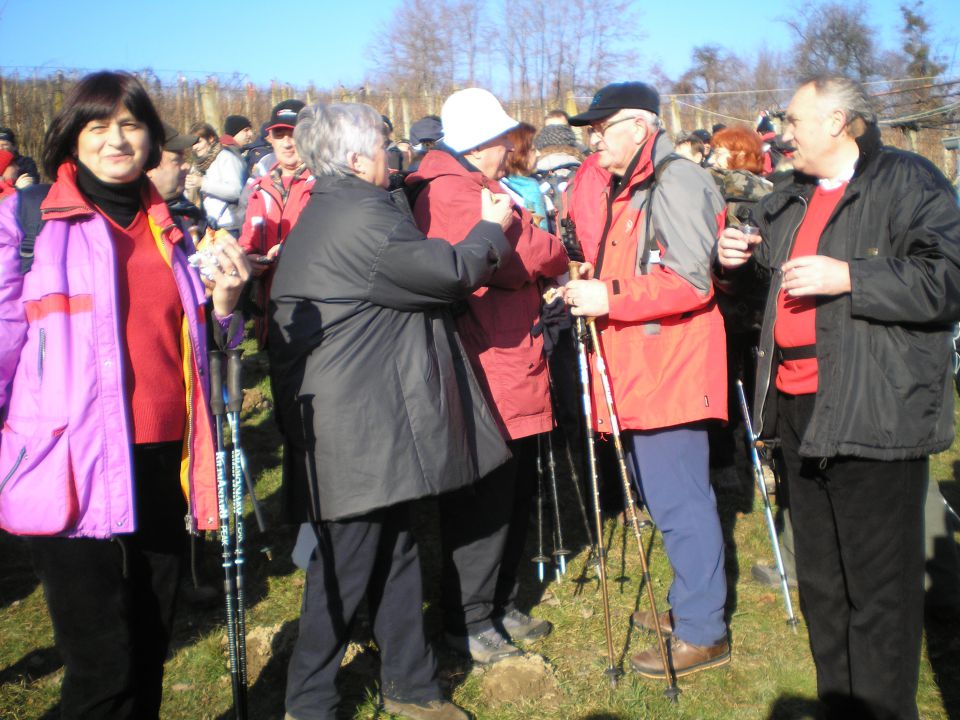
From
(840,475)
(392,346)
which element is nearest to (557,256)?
(392,346)


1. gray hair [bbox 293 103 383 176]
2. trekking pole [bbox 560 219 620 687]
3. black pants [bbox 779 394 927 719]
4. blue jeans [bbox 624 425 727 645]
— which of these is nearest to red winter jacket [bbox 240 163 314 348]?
gray hair [bbox 293 103 383 176]

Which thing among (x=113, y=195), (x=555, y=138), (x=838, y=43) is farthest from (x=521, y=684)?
(x=838, y=43)

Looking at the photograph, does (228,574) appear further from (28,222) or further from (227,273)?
(28,222)

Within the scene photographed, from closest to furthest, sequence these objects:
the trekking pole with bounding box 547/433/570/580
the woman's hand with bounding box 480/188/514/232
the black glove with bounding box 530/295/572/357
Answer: the woman's hand with bounding box 480/188/514/232
the trekking pole with bounding box 547/433/570/580
the black glove with bounding box 530/295/572/357

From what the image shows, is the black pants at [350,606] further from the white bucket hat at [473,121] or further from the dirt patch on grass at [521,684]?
the white bucket hat at [473,121]

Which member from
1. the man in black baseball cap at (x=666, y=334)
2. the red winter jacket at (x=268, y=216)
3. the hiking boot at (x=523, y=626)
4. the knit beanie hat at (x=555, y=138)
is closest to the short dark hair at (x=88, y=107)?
the red winter jacket at (x=268, y=216)

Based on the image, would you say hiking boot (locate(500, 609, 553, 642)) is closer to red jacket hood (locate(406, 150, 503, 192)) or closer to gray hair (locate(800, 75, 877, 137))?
red jacket hood (locate(406, 150, 503, 192))

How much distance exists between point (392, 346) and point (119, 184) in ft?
3.54

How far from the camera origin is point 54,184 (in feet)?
9.00

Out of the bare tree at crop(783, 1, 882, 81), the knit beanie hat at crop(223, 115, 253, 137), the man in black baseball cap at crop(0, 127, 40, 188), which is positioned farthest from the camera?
the bare tree at crop(783, 1, 882, 81)

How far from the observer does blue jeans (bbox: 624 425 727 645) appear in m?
3.85

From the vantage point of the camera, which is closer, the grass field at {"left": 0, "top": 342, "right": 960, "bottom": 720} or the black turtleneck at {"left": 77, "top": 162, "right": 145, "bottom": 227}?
the black turtleneck at {"left": 77, "top": 162, "right": 145, "bottom": 227}

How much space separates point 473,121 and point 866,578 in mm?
2454

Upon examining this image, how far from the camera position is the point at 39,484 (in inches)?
102
